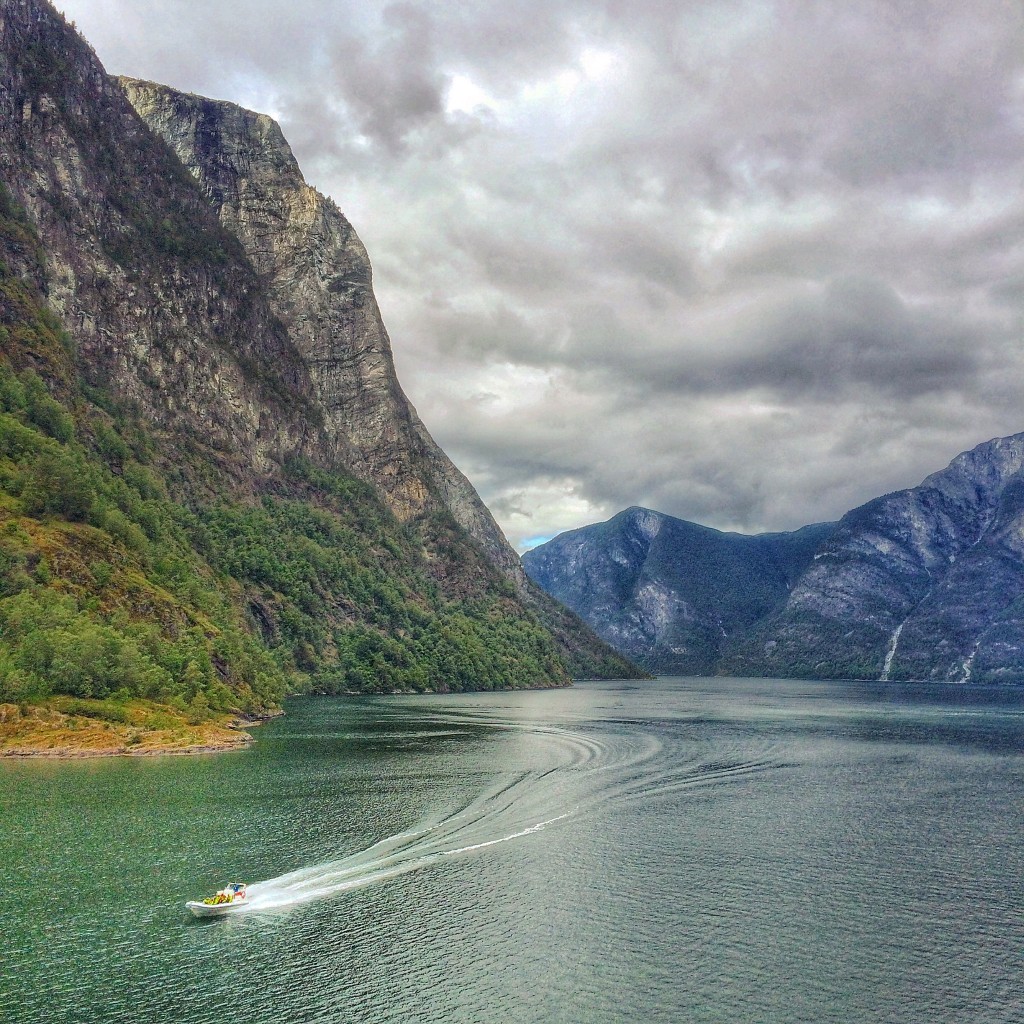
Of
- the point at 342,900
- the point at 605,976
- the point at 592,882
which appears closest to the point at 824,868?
the point at 592,882

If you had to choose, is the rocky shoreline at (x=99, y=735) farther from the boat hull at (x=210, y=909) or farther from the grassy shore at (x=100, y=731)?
the boat hull at (x=210, y=909)

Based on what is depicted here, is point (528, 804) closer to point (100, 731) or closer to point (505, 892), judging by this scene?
point (505, 892)

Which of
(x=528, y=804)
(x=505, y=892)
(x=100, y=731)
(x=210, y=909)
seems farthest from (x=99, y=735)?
(x=505, y=892)

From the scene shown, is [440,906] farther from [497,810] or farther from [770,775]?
Result: [770,775]

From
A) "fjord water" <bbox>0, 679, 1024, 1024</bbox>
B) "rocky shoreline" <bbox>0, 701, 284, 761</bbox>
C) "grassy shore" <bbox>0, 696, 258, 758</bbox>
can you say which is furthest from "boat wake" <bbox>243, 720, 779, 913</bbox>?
"grassy shore" <bbox>0, 696, 258, 758</bbox>

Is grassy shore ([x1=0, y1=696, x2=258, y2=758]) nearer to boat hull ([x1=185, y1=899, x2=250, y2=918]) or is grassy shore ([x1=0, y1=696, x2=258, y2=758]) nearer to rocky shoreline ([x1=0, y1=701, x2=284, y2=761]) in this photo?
rocky shoreline ([x1=0, y1=701, x2=284, y2=761])

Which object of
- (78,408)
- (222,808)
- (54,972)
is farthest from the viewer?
(78,408)
